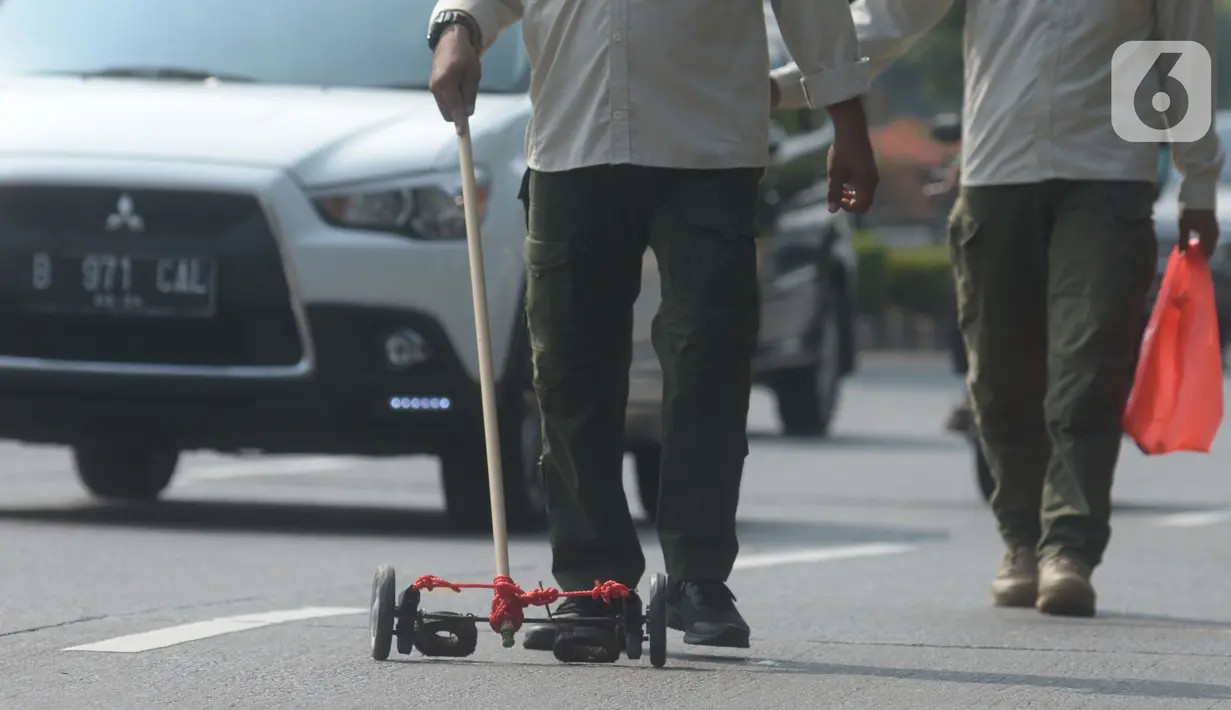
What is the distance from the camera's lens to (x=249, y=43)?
845cm

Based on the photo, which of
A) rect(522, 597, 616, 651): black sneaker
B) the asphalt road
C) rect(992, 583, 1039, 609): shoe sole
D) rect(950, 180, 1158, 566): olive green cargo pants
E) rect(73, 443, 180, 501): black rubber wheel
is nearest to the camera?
the asphalt road

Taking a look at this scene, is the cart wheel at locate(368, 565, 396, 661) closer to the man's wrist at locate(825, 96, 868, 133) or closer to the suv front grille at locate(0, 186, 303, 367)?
the man's wrist at locate(825, 96, 868, 133)

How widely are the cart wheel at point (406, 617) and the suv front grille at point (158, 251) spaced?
2.75m

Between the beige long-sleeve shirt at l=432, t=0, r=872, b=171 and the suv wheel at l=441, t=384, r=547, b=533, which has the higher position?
the beige long-sleeve shirt at l=432, t=0, r=872, b=171

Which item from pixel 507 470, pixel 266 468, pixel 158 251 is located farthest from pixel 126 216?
pixel 266 468

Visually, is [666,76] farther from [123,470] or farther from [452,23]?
[123,470]

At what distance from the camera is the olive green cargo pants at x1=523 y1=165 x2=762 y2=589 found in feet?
16.9

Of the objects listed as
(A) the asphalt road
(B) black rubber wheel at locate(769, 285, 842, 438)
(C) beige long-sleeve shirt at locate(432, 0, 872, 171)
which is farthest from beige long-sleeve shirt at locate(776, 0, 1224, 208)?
(B) black rubber wheel at locate(769, 285, 842, 438)

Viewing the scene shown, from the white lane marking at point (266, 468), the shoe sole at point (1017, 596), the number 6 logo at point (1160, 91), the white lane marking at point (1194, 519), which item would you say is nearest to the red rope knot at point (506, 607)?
Result: the shoe sole at point (1017, 596)

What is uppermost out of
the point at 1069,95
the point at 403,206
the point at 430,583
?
the point at 1069,95

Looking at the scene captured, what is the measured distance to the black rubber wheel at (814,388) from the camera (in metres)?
14.1

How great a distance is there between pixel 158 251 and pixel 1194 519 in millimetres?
3968

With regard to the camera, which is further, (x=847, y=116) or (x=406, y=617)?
(x=847, y=116)

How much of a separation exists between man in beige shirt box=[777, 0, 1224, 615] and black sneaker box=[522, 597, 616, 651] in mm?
1461
